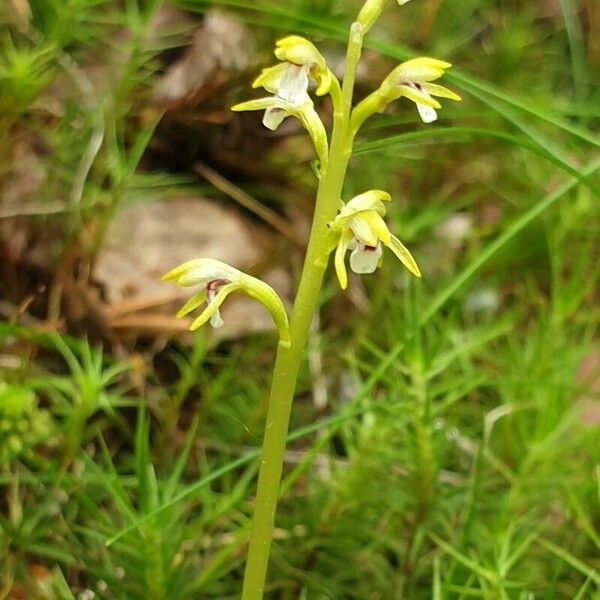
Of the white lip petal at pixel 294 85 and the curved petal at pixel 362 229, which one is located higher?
the white lip petal at pixel 294 85

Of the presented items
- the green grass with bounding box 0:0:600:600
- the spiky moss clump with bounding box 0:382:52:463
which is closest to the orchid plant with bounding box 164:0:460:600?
the green grass with bounding box 0:0:600:600

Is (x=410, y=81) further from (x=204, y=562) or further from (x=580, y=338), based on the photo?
(x=580, y=338)

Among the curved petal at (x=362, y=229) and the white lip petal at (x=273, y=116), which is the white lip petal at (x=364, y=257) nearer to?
the curved petal at (x=362, y=229)

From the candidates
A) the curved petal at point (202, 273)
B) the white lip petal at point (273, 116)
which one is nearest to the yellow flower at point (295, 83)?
the white lip petal at point (273, 116)

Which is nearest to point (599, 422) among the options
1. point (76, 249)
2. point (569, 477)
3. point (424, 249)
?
point (569, 477)

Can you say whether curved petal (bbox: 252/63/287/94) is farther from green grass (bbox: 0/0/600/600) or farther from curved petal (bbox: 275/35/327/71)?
green grass (bbox: 0/0/600/600)

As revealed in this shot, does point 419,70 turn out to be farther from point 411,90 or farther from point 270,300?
point 270,300
